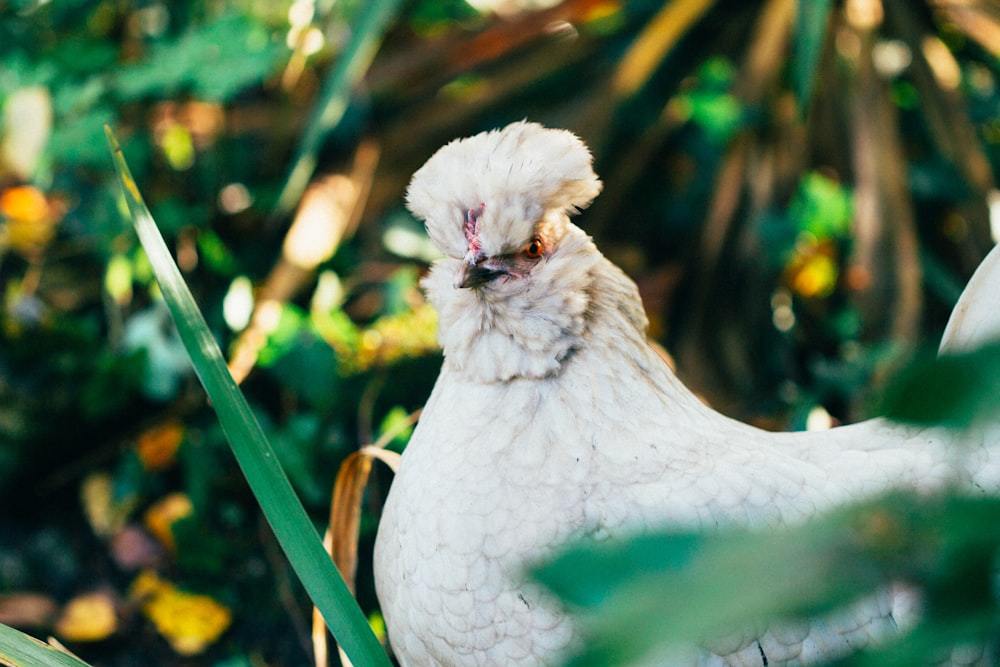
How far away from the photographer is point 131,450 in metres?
1.76

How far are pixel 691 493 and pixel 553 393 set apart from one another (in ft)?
0.59

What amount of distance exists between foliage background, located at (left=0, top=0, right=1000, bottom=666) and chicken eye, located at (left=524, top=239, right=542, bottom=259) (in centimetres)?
63

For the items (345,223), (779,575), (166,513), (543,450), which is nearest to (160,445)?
(166,513)

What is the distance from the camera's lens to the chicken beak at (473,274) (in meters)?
0.92

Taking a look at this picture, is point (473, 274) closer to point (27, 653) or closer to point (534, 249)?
point (534, 249)

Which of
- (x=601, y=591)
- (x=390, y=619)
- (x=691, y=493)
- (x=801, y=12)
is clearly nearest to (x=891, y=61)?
(x=801, y=12)

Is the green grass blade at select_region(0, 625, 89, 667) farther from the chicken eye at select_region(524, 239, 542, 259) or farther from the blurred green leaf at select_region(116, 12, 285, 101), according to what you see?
the blurred green leaf at select_region(116, 12, 285, 101)

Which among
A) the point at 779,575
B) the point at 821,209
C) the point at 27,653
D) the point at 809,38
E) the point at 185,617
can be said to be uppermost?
the point at 779,575

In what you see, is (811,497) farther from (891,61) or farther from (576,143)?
(891,61)

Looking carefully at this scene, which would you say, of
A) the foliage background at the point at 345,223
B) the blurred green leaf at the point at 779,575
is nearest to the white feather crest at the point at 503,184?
the blurred green leaf at the point at 779,575

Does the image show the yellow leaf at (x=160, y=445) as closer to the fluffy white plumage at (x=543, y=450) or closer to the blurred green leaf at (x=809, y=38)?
the fluffy white plumage at (x=543, y=450)

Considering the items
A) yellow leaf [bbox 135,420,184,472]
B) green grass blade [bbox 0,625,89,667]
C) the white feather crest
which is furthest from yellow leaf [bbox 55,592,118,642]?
the white feather crest

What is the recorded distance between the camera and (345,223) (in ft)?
6.41

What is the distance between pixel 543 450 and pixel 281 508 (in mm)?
277
